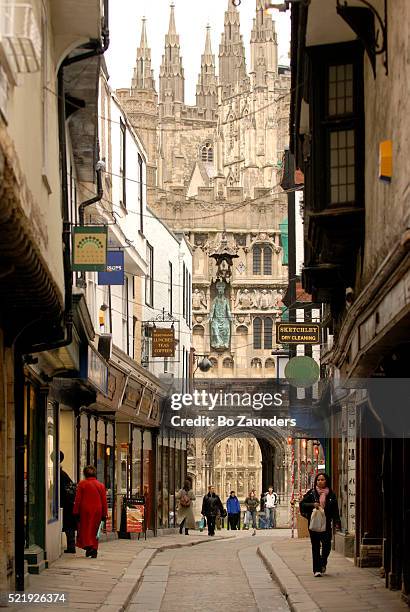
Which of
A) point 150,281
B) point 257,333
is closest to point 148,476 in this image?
point 150,281

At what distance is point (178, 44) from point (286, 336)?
156 metres

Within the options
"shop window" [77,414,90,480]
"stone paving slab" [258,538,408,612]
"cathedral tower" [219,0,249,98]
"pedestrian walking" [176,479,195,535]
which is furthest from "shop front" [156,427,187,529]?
"cathedral tower" [219,0,249,98]

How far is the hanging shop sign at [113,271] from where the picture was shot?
1118 inches

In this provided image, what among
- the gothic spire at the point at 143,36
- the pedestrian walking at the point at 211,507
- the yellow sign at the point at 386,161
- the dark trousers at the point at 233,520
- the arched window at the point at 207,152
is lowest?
the dark trousers at the point at 233,520

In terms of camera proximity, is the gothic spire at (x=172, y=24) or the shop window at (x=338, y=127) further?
the gothic spire at (x=172, y=24)

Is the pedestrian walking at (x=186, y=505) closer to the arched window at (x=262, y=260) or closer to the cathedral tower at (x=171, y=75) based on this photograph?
the arched window at (x=262, y=260)

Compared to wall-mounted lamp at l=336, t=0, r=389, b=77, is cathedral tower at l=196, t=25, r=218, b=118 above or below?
above

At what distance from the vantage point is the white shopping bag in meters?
20.2

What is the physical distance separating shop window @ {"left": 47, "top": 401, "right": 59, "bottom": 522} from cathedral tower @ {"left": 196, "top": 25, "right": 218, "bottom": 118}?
167 meters

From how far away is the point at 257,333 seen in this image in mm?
96500

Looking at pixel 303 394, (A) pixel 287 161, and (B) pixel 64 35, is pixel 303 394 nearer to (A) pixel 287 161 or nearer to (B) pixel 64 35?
(A) pixel 287 161

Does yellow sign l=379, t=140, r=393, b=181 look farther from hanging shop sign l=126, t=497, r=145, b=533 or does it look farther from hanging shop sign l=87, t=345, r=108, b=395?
hanging shop sign l=126, t=497, r=145, b=533

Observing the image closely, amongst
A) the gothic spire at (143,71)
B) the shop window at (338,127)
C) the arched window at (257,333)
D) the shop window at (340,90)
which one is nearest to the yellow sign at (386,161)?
the shop window at (338,127)

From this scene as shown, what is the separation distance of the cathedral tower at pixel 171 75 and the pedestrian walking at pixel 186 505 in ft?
473
